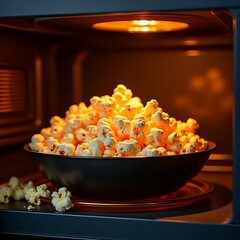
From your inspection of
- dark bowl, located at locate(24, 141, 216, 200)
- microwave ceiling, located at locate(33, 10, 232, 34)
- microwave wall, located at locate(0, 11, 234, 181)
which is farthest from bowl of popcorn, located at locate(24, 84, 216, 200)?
microwave wall, located at locate(0, 11, 234, 181)

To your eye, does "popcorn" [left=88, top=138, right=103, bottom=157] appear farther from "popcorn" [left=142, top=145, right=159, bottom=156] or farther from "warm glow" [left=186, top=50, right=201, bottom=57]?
"warm glow" [left=186, top=50, right=201, bottom=57]

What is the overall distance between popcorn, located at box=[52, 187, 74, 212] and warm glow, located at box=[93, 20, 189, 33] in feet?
1.09

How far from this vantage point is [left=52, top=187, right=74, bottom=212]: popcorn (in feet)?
2.72

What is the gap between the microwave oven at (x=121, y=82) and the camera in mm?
786

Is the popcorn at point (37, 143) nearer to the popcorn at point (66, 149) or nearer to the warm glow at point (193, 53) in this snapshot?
the popcorn at point (66, 149)

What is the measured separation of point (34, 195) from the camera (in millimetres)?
891

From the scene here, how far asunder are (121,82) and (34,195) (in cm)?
45

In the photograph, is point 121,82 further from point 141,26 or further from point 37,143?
point 37,143

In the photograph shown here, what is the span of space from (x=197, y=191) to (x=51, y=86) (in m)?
0.48

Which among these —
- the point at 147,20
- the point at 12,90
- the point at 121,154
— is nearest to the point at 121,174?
the point at 121,154

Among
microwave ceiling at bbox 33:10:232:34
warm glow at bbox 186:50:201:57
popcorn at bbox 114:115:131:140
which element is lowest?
popcorn at bbox 114:115:131:140

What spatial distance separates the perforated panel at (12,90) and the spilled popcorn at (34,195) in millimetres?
208

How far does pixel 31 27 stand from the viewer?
1.03m

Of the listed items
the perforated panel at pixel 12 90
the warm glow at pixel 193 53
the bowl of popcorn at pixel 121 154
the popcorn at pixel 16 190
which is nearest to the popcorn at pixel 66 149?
the bowl of popcorn at pixel 121 154
